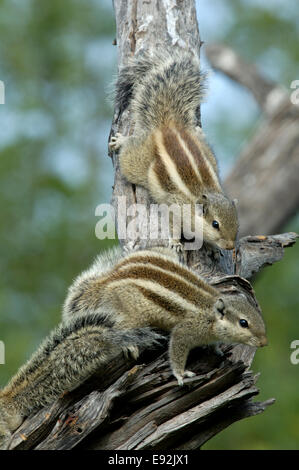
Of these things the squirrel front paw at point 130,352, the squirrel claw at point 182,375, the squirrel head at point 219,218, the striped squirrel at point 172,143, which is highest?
the striped squirrel at point 172,143

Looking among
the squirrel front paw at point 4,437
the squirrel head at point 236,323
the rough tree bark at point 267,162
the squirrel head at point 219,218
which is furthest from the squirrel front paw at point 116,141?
the rough tree bark at point 267,162

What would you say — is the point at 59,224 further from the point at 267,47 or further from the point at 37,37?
the point at 267,47

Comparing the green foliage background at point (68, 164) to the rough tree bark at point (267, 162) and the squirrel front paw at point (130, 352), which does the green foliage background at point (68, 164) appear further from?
the squirrel front paw at point (130, 352)

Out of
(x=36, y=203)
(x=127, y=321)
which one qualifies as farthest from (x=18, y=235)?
(x=127, y=321)

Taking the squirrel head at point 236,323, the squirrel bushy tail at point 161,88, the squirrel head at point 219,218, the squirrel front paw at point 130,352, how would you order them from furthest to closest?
the squirrel bushy tail at point 161,88 → the squirrel head at point 219,218 → the squirrel head at point 236,323 → the squirrel front paw at point 130,352

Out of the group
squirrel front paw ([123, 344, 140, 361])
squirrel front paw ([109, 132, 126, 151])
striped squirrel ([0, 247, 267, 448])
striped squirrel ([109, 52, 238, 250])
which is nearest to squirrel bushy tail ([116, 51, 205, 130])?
striped squirrel ([109, 52, 238, 250])

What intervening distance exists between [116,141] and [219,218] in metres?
1.04

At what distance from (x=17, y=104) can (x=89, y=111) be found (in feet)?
6.58

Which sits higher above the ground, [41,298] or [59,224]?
[59,224]

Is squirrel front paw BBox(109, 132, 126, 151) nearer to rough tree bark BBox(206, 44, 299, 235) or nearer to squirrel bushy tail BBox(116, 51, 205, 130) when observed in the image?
squirrel bushy tail BBox(116, 51, 205, 130)

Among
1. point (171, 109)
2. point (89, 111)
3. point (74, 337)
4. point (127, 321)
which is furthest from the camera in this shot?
point (89, 111)

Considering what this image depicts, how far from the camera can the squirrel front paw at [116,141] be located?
4922mm

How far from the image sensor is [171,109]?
5242 mm

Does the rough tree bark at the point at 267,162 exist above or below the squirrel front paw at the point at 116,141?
above
